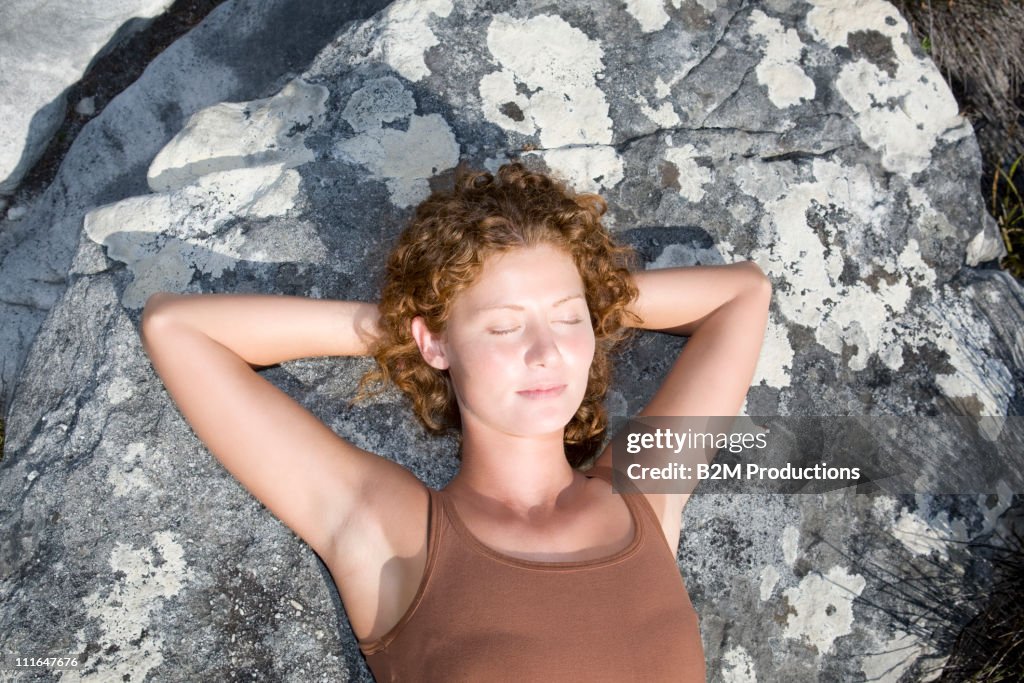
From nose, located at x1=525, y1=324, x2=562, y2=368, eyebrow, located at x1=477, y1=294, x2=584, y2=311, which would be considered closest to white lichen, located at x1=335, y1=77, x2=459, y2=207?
eyebrow, located at x1=477, y1=294, x2=584, y2=311

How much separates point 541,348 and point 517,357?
0.08 meters

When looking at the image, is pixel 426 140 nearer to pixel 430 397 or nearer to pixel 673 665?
pixel 430 397

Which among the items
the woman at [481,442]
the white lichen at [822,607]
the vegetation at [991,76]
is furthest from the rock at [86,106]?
the vegetation at [991,76]

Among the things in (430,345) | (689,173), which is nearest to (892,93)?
(689,173)

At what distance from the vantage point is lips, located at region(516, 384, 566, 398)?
2551 mm

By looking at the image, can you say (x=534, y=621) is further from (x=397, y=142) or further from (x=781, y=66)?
(x=781, y=66)

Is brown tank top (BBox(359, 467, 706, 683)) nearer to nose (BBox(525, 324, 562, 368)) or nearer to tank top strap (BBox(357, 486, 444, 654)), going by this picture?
tank top strap (BBox(357, 486, 444, 654))

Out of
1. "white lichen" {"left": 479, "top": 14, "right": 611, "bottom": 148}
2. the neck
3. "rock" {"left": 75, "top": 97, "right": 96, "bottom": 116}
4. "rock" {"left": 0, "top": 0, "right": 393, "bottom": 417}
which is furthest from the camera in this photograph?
"rock" {"left": 75, "top": 97, "right": 96, "bottom": 116}

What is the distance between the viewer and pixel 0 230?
3949 mm

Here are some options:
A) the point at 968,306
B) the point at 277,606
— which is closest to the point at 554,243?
the point at 277,606

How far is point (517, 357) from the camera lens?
253 centimetres

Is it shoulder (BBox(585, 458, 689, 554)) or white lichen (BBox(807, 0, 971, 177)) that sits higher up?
white lichen (BBox(807, 0, 971, 177))

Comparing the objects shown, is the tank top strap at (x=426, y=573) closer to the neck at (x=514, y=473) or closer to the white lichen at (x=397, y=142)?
the neck at (x=514, y=473)

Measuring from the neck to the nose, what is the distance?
1.29 feet
